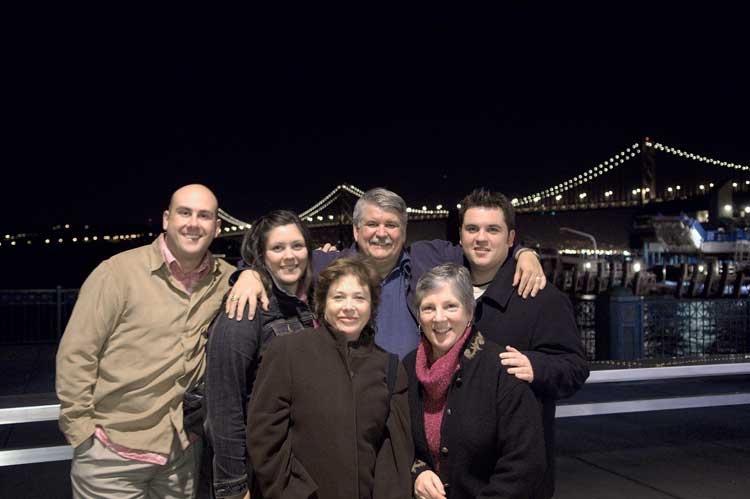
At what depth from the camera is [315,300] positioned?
8.33ft

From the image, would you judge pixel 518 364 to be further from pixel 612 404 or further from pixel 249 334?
pixel 612 404

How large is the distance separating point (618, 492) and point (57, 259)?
2325 inches

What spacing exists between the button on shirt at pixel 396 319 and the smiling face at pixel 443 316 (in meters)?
0.44

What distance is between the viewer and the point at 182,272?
2807mm

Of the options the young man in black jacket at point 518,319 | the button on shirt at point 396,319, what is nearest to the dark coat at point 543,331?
the young man in black jacket at point 518,319

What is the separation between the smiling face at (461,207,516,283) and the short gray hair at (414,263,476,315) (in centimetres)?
34

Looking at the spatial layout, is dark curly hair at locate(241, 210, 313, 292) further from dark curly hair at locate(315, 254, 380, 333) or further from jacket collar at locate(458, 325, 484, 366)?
jacket collar at locate(458, 325, 484, 366)

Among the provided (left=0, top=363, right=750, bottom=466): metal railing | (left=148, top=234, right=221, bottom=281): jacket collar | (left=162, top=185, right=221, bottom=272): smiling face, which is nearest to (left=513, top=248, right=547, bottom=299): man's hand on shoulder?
(left=162, top=185, right=221, bottom=272): smiling face

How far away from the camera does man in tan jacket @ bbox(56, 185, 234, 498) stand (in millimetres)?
2592

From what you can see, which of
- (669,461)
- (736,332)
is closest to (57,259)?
(736,332)

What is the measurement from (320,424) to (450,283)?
659mm

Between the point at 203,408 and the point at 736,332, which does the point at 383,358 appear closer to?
the point at 203,408

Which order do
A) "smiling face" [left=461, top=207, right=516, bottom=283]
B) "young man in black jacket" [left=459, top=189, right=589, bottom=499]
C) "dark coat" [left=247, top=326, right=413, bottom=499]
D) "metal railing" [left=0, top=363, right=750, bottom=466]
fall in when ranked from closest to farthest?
"dark coat" [left=247, top=326, right=413, bottom=499], "young man in black jacket" [left=459, top=189, right=589, bottom=499], "smiling face" [left=461, top=207, right=516, bottom=283], "metal railing" [left=0, top=363, right=750, bottom=466]

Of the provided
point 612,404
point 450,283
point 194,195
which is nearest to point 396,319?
point 450,283
